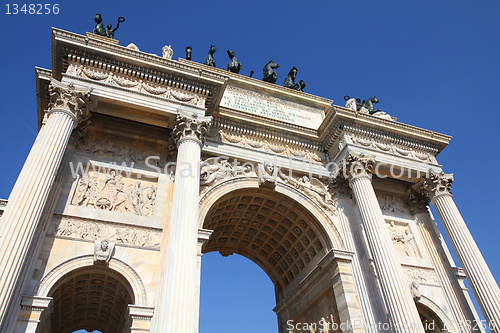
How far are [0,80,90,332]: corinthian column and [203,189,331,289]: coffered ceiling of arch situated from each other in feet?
20.8

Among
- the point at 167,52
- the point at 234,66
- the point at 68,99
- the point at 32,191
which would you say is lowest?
the point at 32,191

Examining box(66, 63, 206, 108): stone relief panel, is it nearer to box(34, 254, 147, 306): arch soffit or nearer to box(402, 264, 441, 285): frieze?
box(34, 254, 147, 306): arch soffit

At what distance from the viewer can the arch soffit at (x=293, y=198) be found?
15.5 metres

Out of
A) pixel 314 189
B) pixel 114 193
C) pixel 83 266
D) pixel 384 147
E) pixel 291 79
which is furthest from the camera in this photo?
pixel 291 79

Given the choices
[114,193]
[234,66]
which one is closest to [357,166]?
[234,66]

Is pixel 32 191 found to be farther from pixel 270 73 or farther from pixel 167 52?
pixel 270 73

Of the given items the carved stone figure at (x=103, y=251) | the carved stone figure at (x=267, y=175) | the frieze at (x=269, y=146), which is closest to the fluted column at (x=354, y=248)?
the frieze at (x=269, y=146)

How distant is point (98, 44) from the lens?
583 inches

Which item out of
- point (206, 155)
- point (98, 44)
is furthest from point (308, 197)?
point (98, 44)

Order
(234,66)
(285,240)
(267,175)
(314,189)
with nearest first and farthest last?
(267,175) < (314,189) < (285,240) < (234,66)

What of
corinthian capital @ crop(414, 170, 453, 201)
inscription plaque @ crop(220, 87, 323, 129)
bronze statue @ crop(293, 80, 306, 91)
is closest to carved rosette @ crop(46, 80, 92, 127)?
inscription plaque @ crop(220, 87, 323, 129)

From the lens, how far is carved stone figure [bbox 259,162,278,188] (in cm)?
1653

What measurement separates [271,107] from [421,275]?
10.6 meters

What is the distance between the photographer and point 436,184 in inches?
714
